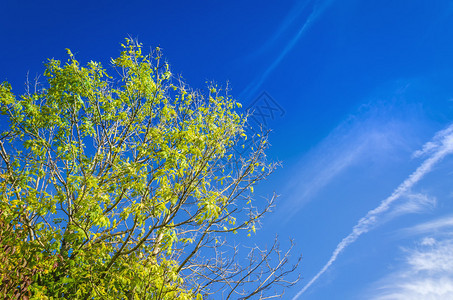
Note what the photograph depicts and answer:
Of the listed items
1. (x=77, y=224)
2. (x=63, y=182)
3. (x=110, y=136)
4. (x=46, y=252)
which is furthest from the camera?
(x=110, y=136)

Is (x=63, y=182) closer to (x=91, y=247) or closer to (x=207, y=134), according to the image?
(x=91, y=247)

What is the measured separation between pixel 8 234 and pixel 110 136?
3119 millimetres

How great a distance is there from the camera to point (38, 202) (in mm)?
6309

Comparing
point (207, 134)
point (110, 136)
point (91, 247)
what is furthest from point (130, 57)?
point (91, 247)

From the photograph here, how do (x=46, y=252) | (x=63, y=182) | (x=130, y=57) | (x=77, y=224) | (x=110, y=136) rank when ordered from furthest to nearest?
(x=110, y=136), (x=130, y=57), (x=63, y=182), (x=46, y=252), (x=77, y=224)

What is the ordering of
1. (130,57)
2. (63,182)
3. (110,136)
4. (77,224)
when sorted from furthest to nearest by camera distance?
(110,136) → (130,57) → (63,182) → (77,224)

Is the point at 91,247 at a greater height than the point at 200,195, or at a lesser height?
lesser

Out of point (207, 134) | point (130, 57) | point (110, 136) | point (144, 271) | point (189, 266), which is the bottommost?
point (144, 271)

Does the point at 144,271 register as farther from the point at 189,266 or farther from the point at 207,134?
the point at 207,134

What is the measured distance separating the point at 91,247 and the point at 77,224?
3.07 feet

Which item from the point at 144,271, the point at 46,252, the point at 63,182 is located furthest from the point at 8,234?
the point at 144,271

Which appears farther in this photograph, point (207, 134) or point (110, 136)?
point (110, 136)

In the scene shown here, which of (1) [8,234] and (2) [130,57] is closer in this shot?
(1) [8,234]

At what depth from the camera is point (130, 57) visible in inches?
318
